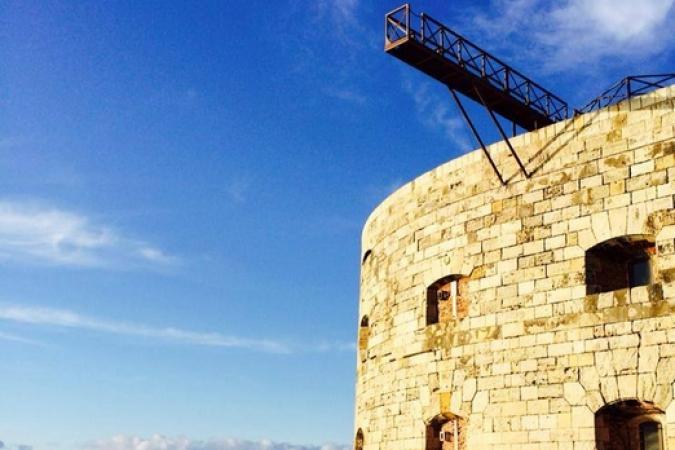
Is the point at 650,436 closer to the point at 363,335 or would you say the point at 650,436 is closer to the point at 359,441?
the point at 359,441

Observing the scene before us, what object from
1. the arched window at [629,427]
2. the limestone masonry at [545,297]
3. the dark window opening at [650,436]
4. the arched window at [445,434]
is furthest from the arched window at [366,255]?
the dark window opening at [650,436]

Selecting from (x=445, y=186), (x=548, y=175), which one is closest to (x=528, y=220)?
(x=548, y=175)

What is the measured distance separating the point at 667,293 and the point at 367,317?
7.07 meters

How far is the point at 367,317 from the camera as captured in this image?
1711 centimetres

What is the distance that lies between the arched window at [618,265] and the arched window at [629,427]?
160cm

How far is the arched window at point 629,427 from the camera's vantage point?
36.9 feet

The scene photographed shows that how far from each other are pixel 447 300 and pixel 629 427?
143 inches

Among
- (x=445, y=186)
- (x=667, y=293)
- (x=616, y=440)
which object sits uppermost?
(x=445, y=186)

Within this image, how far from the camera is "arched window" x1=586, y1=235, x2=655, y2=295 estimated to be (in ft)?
39.0

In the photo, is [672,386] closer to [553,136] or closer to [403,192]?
[553,136]

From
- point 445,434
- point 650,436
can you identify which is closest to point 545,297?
point 650,436

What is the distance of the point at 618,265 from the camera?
12180mm

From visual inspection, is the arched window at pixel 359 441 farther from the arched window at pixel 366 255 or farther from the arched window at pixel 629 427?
the arched window at pixel 629 427

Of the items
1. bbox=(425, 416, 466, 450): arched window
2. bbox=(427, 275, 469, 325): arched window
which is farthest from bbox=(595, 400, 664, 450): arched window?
bbox=(427, 275, 469, 325): arched window
